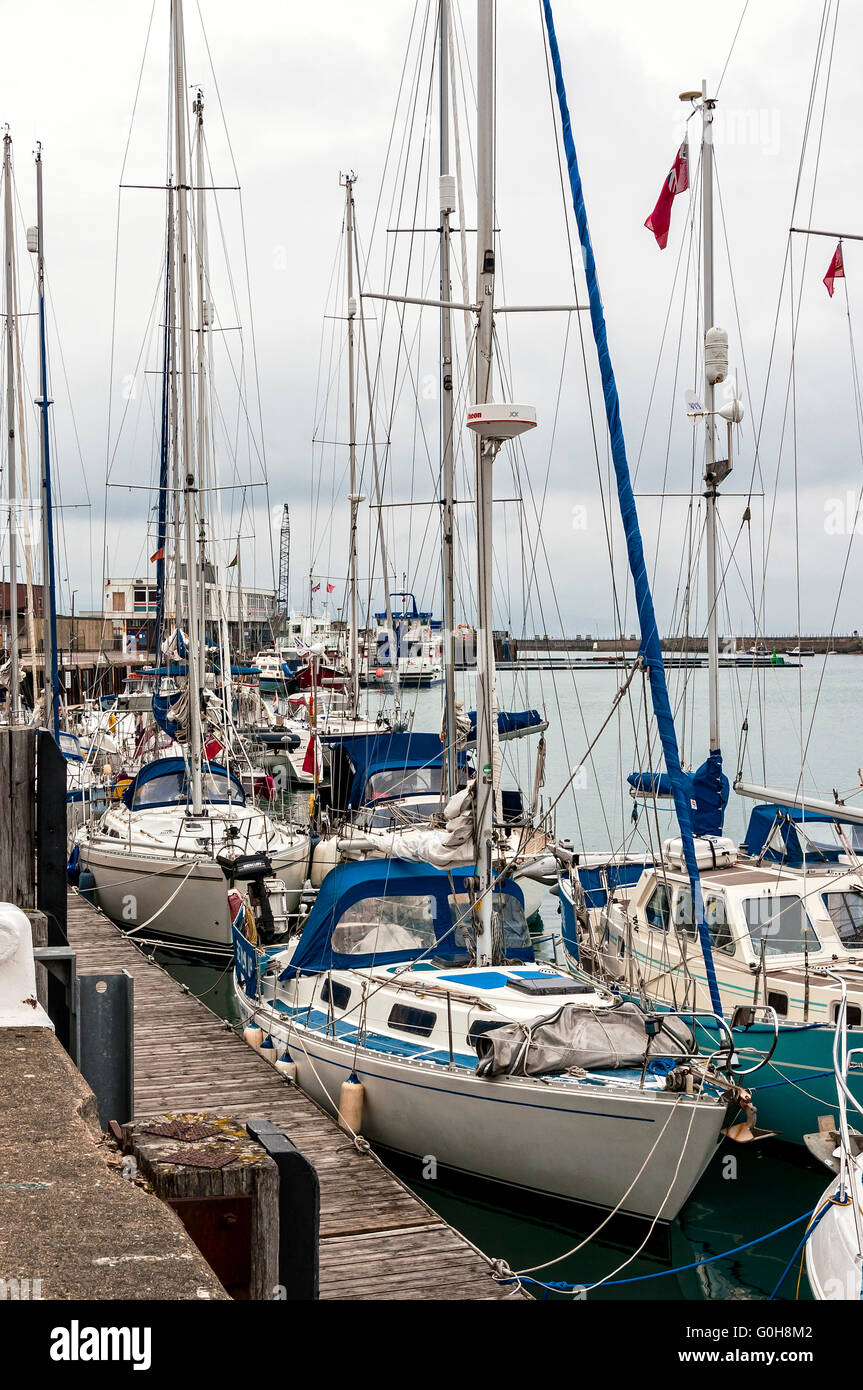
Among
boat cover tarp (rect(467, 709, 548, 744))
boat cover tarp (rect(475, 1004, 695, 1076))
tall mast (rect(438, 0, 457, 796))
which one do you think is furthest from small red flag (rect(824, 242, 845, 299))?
boat cover tarp (rect(475, 1004, 695, 1076))

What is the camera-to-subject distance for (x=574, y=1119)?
9672 mm

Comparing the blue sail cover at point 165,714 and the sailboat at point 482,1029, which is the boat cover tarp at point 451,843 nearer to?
the sailboat at point 482,1029

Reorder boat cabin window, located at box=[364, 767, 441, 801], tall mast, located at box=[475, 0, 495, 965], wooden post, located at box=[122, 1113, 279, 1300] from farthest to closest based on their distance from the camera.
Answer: boat cabin window, located at box=[364, 767, 441, 801] < tall mast, located at box=[475, 0, 495, 965] < wooden post, located at box=[122, 1113, 279, 1300]

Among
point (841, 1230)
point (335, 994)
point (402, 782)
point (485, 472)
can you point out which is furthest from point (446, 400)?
point (841, 1230)

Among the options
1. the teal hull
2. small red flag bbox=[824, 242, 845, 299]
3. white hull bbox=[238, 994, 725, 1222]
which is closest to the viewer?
white hull bbox=[238, 994, 725, 1222]

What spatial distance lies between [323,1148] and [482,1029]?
1.69 meters

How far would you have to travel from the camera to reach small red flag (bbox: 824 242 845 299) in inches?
667

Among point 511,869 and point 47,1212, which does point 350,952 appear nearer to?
point 511,869

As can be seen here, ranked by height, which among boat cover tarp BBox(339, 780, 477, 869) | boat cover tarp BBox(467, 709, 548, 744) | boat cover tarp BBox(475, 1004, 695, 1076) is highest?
boat cover tarp BBox(467, 709, 548, 744)

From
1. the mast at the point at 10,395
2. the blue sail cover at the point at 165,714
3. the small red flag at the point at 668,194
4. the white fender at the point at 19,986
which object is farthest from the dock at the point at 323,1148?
the mast at the point at 10,395

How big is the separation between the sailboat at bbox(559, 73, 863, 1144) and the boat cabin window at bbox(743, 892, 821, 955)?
0.04 ft

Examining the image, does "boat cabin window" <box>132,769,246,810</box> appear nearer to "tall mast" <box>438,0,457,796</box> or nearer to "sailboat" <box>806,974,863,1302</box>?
"tall mast" <box>438,0,457,796</box>

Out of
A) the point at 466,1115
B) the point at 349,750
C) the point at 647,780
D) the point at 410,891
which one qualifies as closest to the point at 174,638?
the point at 349,750

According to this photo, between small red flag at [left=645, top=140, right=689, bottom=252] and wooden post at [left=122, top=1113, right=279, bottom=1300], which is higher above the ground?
small red flag at [left=645, top=140, right=689, bottom=252]
